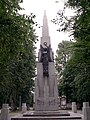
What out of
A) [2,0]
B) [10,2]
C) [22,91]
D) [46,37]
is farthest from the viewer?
[22,91]

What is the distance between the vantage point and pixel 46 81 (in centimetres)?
2473

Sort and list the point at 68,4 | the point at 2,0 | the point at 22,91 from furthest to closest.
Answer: the point at 22,91 < the point at 68,4 < the point at 2,0

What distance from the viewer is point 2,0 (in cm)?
947

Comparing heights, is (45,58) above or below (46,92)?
above

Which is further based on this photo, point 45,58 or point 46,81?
point 45,58

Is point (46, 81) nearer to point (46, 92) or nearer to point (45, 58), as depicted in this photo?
point (46, 92)

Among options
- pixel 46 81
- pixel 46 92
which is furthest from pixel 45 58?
pixel 46 92

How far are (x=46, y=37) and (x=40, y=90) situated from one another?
207 inches

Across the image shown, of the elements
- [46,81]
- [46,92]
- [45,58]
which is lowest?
[46,92]

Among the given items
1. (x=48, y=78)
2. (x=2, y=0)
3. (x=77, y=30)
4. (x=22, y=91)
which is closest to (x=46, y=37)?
(x=48, y=78)

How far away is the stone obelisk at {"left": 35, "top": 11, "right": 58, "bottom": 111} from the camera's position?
23969 millimetres

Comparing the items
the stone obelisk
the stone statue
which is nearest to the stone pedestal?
the stone obelisk

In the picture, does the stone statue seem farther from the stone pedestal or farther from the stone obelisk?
the stone pedestal

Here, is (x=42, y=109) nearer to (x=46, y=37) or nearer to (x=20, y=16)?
(x=46, y=37)
